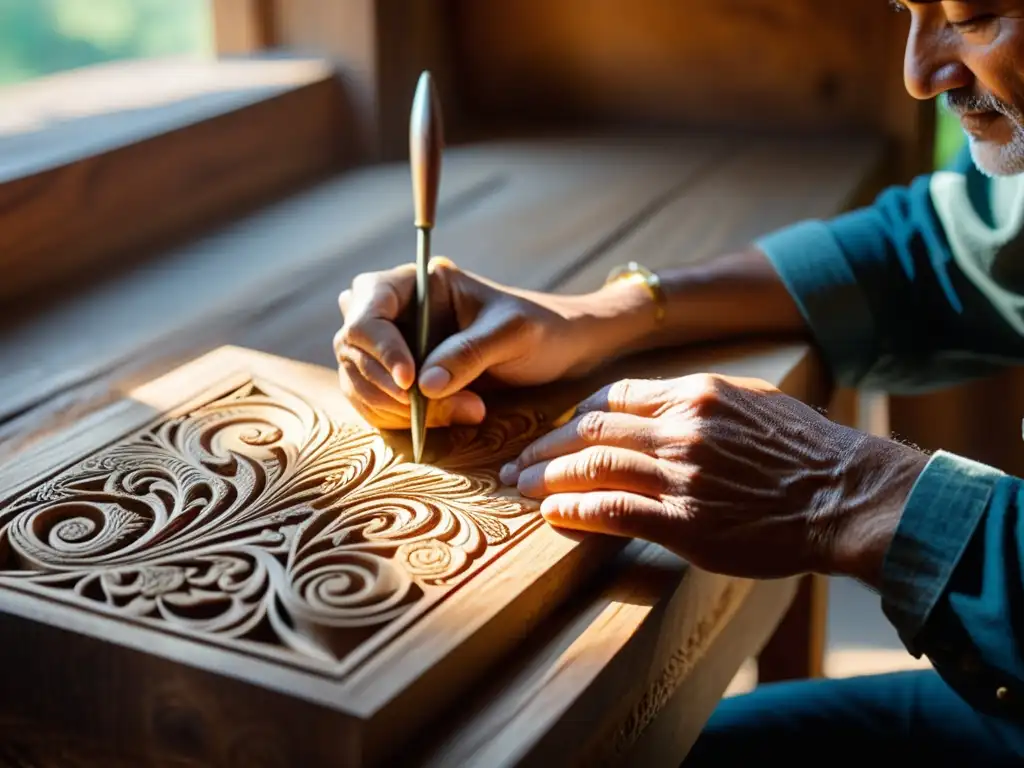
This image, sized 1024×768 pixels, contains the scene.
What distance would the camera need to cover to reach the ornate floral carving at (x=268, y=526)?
83cm

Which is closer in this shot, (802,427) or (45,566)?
(45,566)

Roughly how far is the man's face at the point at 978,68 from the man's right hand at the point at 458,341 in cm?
38

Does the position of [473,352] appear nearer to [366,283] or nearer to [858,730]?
[366,283]

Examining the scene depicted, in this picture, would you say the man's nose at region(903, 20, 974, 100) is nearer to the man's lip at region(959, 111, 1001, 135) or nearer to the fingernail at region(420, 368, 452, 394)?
the man's lip at region(959, 111, 1001, 135)

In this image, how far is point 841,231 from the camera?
146 centimetres

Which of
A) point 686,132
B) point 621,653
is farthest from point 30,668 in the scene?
point 686,132

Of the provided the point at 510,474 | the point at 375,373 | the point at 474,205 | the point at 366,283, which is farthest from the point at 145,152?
the point at 510,474

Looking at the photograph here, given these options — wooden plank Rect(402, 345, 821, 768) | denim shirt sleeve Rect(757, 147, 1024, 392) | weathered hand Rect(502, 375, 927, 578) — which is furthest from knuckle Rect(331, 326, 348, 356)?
denim shirt sleeve Rect(757, 147, 1024, 392)

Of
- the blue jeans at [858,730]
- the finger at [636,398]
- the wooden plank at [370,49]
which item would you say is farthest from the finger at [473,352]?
the wooden plank at [370,49]

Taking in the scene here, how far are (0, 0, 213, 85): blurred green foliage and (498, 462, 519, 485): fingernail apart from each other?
1.35 meters

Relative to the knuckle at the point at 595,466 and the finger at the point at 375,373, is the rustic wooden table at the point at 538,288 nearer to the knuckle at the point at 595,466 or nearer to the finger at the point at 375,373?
the knuckle at the point at 595,466

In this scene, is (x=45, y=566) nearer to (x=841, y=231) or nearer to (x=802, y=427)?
(x=802, y=427)

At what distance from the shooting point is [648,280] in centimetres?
136

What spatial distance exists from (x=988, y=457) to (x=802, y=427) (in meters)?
1.56
